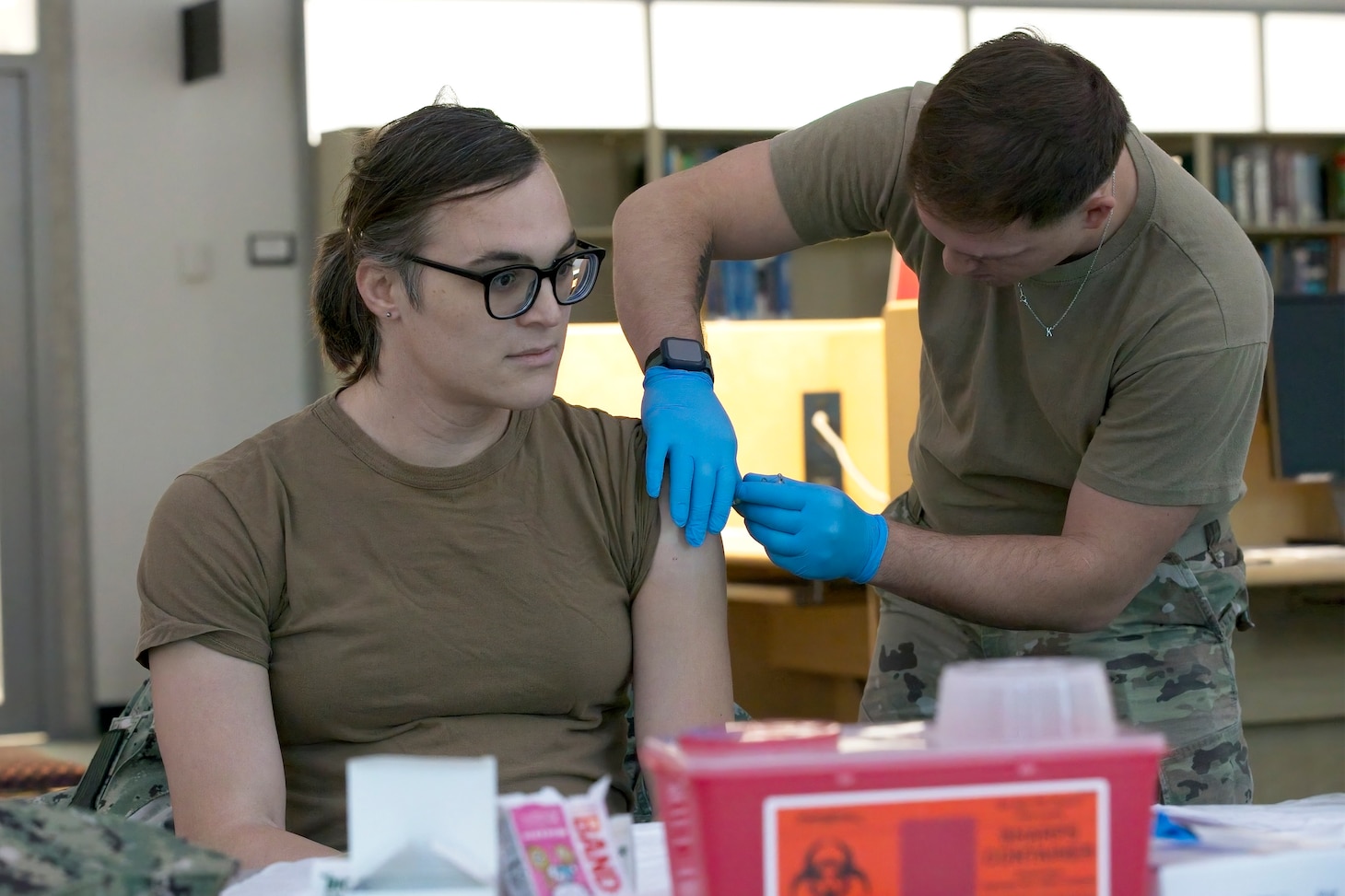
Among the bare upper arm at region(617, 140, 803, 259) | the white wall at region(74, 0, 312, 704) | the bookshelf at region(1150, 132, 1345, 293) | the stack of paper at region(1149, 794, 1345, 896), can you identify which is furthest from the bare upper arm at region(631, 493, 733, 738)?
the bookshelf at region(1150, 132, 1345, 293)

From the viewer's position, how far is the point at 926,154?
1405mm

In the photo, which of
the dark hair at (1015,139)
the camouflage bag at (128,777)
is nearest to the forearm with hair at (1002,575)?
the dark hair at (1015,139)

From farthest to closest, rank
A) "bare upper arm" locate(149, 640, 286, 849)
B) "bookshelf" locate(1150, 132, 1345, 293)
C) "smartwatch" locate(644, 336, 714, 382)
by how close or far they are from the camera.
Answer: "bookshelf" locate(1150, 132, 1345, 293) < "smartwatch" locate(644, 336, 714, 382) < "bare upper arm" locate(149, 640, 286, 849)

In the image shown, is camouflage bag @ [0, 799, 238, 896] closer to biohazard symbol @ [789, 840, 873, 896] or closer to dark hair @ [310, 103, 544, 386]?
biohazard symbol @ [789, 840, 873, 896]

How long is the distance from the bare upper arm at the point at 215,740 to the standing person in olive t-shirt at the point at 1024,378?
0.45m

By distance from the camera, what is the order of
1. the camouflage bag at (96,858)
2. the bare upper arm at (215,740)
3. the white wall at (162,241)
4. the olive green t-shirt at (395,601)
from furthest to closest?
the white wall at (162,241) → the olive green t-shirt at (395,601) → the bare upper arm at (215,740) → the camouflage bag at (96,858)

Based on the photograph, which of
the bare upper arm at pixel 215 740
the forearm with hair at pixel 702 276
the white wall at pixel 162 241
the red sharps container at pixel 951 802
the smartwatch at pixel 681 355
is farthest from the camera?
the white wall at pixel 162 241

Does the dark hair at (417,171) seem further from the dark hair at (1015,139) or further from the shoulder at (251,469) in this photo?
the dark hair at (1015,139)

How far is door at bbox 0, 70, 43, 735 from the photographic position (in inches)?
191

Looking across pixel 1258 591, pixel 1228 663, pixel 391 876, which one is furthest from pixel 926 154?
pixel 1258 591

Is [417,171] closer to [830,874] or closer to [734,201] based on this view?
[734,201]

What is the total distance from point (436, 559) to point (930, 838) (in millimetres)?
796

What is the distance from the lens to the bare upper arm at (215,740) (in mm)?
1226

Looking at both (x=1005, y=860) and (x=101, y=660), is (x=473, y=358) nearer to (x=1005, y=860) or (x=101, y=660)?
(x=1005, y=860)
